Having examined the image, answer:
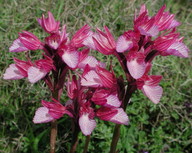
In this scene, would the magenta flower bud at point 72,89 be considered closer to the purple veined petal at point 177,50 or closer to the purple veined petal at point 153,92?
the purple veined petal at point 153,92

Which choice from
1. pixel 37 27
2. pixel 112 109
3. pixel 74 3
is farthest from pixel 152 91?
pixel 74 3

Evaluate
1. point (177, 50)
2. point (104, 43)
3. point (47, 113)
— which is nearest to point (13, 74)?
point (47, 113)

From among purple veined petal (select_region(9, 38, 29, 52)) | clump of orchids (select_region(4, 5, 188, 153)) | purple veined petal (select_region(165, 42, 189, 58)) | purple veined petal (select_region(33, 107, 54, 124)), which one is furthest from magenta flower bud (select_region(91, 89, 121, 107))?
purple veined petal (select_region(9, 38, 29, 52))

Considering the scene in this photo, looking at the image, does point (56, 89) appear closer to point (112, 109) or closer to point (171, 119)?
point (112, 109)

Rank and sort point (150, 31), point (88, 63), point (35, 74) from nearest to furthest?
point (150, 31)
point (35, 74)
point (88, 63)

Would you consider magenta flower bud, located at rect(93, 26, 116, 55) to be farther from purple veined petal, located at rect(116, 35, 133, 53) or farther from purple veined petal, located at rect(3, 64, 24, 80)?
purple veined petal, located at rect(3, 64, 24, 80)

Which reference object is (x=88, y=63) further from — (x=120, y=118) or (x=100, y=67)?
(x=120, y=118)
